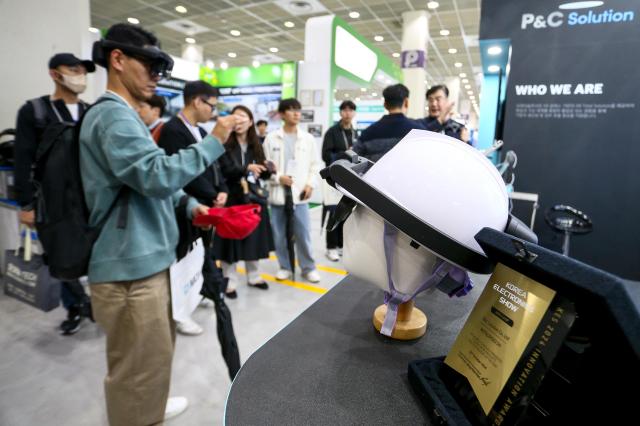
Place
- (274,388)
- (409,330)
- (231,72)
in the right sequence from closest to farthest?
(274,388)
(409,330)
(231,72)

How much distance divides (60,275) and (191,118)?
146cm

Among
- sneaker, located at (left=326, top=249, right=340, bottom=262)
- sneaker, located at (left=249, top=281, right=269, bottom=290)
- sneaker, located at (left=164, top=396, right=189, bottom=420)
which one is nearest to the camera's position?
sneaker, located at (left=164, top=396, right=189, bottom=420)

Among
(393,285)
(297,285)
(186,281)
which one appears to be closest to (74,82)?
(186,281)

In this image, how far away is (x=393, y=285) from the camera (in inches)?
33.3

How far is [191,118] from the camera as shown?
2396mm

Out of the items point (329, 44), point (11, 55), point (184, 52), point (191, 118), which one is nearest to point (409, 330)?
point (191, 118)

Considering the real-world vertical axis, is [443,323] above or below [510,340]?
below

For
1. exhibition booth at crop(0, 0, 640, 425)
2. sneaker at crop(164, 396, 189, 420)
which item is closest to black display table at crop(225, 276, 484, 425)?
exhibition booth at crop(0, 0, 640, 425)

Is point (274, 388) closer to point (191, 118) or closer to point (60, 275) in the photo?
point (60, 275)

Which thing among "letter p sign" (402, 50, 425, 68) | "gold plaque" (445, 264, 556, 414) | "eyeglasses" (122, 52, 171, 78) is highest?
"letter p sign" (402, 50, 425, 68)

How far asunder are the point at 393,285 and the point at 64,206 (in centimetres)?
106

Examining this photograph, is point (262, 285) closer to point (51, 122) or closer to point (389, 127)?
point (389, 127)

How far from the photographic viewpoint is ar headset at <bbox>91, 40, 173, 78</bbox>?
1.19 metres

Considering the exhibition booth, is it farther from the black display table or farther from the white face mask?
the white face mask
